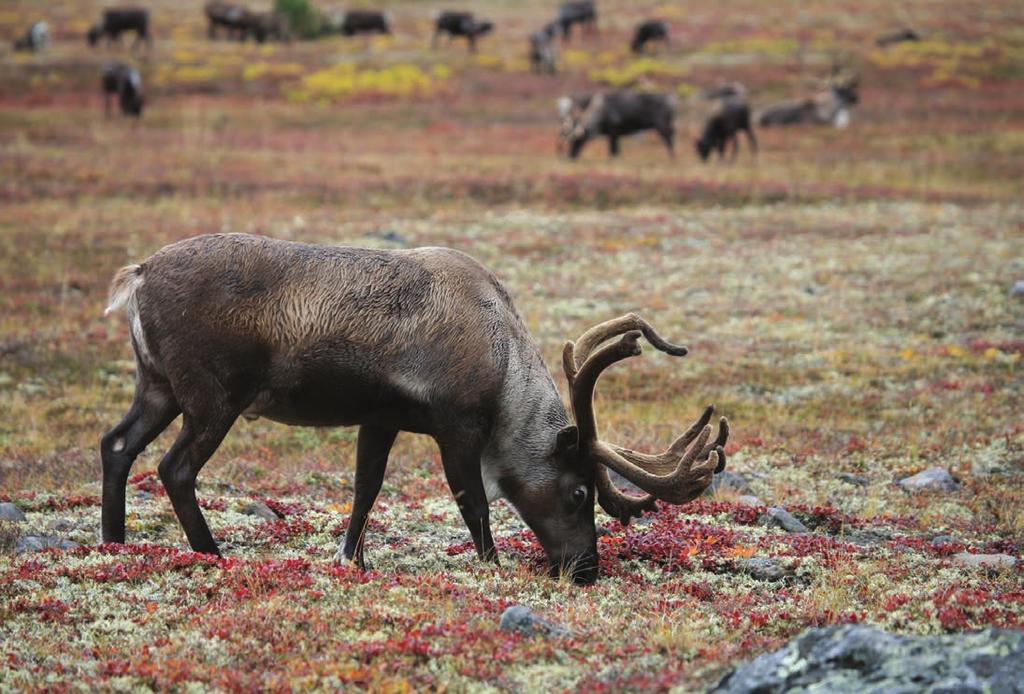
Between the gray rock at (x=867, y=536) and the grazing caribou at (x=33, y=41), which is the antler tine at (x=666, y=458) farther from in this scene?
the grazing caribou at (x=33, y=41)

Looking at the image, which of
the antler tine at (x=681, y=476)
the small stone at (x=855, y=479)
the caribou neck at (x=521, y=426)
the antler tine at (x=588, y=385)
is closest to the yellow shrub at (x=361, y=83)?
the small stone at (x=855, y=479)

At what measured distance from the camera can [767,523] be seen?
10.2 metres

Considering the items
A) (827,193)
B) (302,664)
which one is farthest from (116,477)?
(827,193)

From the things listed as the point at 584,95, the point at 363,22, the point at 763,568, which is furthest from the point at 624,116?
the point at 363,22

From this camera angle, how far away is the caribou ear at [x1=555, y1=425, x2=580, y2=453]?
8445 mm

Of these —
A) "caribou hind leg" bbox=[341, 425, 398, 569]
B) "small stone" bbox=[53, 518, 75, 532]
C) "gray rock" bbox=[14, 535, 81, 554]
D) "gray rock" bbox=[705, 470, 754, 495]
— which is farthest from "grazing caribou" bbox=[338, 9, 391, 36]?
"gray rock" bbox=[14, 535, 81, 554]

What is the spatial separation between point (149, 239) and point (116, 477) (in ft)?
55.1

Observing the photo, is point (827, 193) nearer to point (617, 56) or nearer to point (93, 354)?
point (93, 354)

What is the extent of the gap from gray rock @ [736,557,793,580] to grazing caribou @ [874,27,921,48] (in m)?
59.7

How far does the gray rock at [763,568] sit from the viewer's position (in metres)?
8.50

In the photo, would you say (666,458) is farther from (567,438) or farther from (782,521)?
(782,521)

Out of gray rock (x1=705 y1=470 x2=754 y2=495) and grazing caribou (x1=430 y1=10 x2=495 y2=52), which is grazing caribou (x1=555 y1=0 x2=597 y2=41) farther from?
gray rock (x1=705 y1=470 x2=754 y2=495)

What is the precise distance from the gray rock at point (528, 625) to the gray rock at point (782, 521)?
382 cm

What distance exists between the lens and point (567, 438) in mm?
8508
